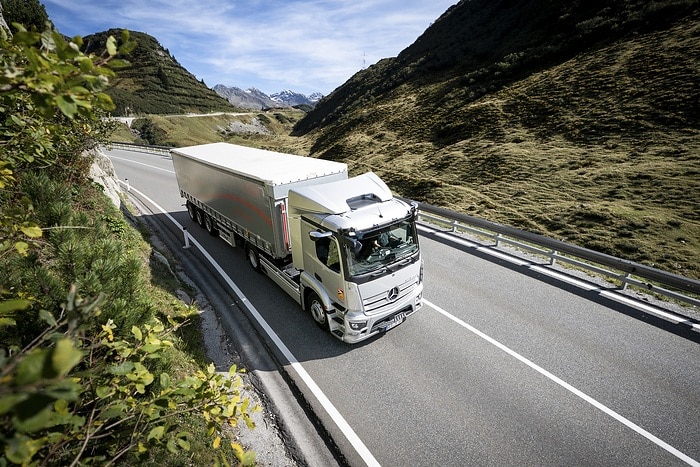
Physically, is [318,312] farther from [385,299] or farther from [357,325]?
[385,299]

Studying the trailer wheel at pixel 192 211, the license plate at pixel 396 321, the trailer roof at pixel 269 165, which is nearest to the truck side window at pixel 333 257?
the license plate at pixel 396 321

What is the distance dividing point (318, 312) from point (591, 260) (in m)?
8.44

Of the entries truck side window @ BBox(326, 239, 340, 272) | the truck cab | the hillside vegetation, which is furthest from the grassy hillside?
truck side window @ BBox(326, 239, 340, 272)

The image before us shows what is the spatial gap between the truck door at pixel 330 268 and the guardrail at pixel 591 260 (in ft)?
24.7

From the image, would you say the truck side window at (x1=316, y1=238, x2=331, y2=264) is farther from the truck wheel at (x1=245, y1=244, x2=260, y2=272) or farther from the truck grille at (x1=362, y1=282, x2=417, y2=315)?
the truck wheel at (x1=245, y1=244, x2=260, y2=272)

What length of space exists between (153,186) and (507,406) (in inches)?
964

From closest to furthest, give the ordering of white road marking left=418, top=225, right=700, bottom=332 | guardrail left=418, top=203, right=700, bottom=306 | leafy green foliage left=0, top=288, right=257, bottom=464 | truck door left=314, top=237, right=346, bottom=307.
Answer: leafy green foliage left=0, top=288, right=257, bottom=464 < truck door left=314, top=237, right=346, bottom=307 < white road marking left=418, top=225, right=700, bottom=332 < guardrail left=418, top=203, right=700, bottom=306

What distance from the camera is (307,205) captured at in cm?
772

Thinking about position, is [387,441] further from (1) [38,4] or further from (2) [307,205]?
(1) [38,4]

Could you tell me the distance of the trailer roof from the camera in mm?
8847

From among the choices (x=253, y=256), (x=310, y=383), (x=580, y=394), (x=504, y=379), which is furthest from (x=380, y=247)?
(x=253, y=256)

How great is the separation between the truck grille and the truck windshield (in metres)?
0.60

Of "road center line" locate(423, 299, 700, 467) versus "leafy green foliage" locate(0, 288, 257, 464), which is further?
"road center line" locate(423, 299, 700, 467)

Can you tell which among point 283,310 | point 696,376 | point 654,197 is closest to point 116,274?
point 283,310
